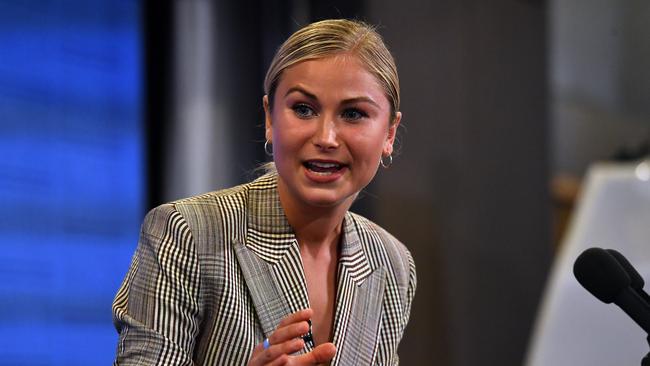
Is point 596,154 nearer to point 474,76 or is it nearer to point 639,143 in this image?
point 639,143

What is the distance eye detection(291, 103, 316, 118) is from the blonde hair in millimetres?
59

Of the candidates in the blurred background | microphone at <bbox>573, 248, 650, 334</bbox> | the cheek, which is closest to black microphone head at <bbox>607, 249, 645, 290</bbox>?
microphone at <bbox>573, 248, 650, 334</bbox>

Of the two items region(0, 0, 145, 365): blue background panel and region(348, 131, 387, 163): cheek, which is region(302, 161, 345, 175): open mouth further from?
region(0, 0, 145, 365): blue background panel

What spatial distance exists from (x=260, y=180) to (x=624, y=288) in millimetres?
566

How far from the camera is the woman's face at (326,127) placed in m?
1.28

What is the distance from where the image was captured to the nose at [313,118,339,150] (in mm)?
1269

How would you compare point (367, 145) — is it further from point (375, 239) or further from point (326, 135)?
point (375, 239)

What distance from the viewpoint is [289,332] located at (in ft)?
3.67

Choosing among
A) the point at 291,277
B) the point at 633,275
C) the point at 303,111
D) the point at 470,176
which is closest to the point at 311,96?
the point at 303,111


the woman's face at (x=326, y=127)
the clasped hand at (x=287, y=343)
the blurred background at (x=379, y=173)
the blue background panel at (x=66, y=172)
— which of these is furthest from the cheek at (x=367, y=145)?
the blue background panel at (x=66, y=172)

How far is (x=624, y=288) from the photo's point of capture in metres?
1.12

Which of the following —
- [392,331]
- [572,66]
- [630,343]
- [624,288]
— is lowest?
[630,343]

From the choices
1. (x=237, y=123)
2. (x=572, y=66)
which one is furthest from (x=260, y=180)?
(x=572, y=66)

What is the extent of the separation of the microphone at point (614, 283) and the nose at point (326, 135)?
1.14 ft
